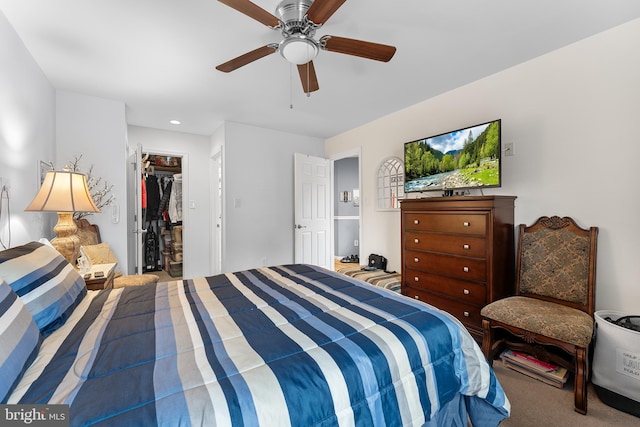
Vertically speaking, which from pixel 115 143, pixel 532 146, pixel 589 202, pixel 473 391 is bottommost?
pixel 473 391

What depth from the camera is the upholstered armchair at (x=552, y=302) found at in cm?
167

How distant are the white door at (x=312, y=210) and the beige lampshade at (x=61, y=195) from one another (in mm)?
2705

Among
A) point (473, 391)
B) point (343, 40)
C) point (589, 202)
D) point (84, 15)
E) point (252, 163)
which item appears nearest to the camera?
point (473, 391)

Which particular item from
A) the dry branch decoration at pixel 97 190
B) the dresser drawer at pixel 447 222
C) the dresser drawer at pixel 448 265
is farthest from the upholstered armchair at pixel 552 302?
the dry branch decoration at pixel 97 190

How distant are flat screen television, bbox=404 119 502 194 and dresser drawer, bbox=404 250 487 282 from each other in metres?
0.69

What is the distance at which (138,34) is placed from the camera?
197 centimetres

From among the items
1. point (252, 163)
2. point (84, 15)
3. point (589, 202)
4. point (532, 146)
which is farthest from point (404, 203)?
point (84, 15)

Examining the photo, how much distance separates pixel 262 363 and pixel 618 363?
7.24 ft

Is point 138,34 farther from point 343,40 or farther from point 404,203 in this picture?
point 404,203

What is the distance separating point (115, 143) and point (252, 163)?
64.5 inches

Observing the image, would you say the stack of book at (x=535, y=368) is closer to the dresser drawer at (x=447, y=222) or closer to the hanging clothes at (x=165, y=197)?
the dresser drawer at (x=447, y=222)

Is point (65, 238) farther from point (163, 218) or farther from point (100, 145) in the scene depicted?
point (163, 218)

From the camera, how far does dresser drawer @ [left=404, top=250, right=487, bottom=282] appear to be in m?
2.31

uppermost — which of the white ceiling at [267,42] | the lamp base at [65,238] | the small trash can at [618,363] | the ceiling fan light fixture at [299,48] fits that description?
the white ceiling at [267,42]
